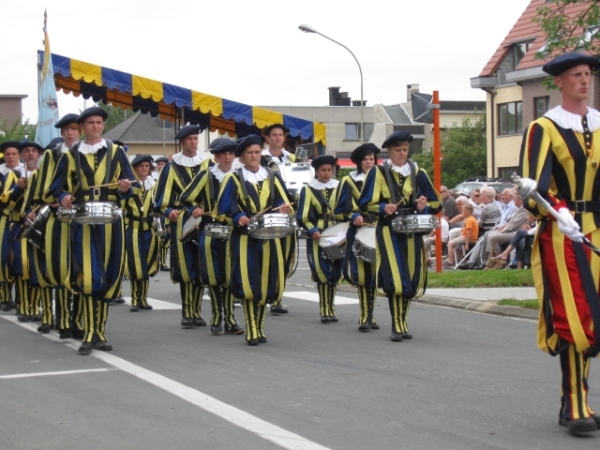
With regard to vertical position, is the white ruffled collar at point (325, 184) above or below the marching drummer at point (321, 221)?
above

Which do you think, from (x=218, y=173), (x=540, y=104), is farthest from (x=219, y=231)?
(x=540, y=104)

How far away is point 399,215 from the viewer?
11.8m

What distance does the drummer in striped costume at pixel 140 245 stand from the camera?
1583 centimetres

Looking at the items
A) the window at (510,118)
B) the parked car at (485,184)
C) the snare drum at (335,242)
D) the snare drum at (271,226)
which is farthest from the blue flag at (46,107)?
the window at (510,118)

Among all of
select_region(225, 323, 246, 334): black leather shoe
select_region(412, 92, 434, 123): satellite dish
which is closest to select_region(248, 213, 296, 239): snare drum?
select_region(225, 323, 246, 334): black leather shoe

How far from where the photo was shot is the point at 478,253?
21.3m

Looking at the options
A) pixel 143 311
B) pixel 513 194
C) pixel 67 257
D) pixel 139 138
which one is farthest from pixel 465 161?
pixel 67 257

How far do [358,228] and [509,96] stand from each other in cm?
4105

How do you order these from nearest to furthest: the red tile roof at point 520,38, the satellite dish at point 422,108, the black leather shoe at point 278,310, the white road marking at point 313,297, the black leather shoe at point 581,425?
the black leather shoe at point 581,425 < the black leather shoe at point 278,310 < the white road marking at point 313,297 < the satellite dish at point 422,108 < the red tile roof at point 520,38

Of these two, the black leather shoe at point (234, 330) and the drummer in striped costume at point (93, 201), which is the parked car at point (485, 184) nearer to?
the black leather shoe at point (234, 330)

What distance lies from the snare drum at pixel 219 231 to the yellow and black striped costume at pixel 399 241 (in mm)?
1441

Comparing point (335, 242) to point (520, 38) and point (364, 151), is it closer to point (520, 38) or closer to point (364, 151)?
point (364, 151)

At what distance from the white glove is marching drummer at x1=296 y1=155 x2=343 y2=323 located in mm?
7578

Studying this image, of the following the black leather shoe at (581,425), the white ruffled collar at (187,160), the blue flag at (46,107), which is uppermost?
the blue flag at (46,107)
